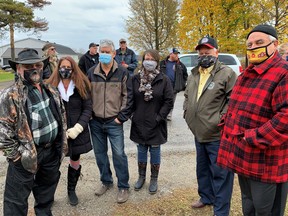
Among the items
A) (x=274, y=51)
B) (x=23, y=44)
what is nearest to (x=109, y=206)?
(x=274, y=51)

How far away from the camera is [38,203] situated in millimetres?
2859

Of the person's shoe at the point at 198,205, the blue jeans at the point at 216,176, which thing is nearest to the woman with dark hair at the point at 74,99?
the blue jeans at the point at 216,176

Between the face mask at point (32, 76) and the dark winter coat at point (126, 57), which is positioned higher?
the dark winter coat at point (126, 57)

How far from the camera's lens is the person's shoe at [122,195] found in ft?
11.3

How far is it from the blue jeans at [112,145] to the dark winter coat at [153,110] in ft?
0.92

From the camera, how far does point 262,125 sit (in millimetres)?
1960

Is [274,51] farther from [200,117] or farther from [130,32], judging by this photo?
[130,32]

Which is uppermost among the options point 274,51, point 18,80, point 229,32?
point 229,32

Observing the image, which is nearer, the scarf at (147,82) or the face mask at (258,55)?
the face mask at (258,55)

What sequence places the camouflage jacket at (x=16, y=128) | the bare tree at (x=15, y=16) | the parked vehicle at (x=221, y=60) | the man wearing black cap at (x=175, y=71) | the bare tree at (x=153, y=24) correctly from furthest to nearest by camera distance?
1. the bare tree at (x=15, y=16)
2. the bare tree at (x=153, y=24)
3. the parked vehicle at (x=221, y=60)
4. the man wearing black cap at (x=175, y=71)
5. the camouflage jacket at (x=16, y=128)

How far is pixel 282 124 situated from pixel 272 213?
0.82 meters

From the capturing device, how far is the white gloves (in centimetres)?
306

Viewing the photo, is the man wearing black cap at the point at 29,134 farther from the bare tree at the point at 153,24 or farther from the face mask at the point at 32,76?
the bare tree at the point at 153,24

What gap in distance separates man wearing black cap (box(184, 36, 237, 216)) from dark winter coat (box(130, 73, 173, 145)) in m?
0.44
